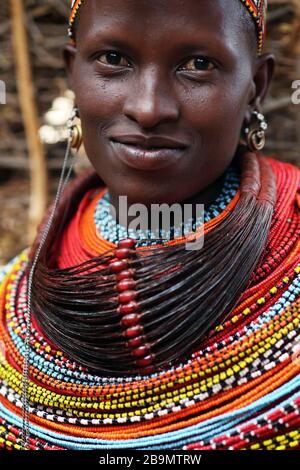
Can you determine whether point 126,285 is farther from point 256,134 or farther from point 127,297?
point 256,134

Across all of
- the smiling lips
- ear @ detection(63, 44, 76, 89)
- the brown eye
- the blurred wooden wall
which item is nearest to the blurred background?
the blurred wooden wall

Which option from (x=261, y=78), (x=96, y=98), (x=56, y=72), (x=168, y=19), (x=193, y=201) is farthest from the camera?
(x=56, y=72)

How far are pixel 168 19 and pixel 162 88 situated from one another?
144mm

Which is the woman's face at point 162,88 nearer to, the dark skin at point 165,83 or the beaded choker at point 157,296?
the dark skin at point 165,83

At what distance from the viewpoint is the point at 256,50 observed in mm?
1436

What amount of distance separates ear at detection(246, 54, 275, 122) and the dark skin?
3.7 inches

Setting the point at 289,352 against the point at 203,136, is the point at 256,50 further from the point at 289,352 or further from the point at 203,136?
the point at 289,352

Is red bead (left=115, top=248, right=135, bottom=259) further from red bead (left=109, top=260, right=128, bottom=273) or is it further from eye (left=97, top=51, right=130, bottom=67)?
eye (left=97, top=51, right=130, bottom=67)

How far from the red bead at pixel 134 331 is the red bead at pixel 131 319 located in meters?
0.01

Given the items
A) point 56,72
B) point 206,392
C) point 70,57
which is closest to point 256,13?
point 70,57

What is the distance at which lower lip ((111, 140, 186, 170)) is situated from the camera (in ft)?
4.16

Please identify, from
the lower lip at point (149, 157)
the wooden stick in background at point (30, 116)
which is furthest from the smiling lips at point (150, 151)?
the wooden stick in background at point (30, 116)

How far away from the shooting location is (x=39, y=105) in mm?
3283

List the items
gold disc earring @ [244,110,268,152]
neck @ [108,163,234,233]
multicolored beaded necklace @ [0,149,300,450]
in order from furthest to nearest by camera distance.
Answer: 1. gold disc earring @ [244,110,268,152]
2. neck @ [108,163,234,233]
3. multicolored beaded necklace @ [0,149,300,450]
